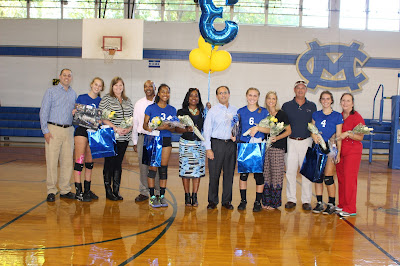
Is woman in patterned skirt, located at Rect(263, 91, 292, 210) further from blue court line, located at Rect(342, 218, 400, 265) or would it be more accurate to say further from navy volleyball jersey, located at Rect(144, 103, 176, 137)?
navy volleyball jersey, located at Rect(144, 103, 176, 137)

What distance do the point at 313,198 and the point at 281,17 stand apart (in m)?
8.35

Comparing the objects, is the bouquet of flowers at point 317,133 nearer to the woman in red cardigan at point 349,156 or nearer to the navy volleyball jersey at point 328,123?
the navy volleyball jersey at point 328,123

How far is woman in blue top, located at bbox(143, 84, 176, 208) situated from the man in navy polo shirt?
4.87ft

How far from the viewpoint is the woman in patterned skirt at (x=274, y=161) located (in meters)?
4.81

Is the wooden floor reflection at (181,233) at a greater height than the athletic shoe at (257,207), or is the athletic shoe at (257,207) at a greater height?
the athletic shoe at (257,207)

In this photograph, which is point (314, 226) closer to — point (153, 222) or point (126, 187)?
point (153, 222)

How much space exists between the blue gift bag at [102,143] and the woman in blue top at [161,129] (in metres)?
0.49

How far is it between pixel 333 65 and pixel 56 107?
964cm

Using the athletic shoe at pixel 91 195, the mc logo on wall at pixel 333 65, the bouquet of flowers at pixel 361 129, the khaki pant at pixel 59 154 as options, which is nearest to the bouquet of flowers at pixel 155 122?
the khaki pant at pixel 59 154

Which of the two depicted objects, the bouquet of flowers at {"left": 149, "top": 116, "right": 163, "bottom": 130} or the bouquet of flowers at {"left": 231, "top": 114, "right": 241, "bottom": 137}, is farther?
the bouquet of flowers at {"left": 231, "top": 114, "right": 241, "bottom": 137}

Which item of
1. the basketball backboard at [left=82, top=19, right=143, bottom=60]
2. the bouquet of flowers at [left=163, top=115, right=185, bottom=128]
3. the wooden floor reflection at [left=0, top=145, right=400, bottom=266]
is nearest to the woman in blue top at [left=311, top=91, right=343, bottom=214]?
the wooden floor reflection at [left=0, top=145, right=400, bottom=266]

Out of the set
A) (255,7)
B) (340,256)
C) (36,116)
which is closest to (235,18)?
(255,7)

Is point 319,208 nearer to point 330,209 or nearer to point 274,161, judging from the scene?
point 330,209

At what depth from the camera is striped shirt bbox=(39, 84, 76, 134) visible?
4.89 m
